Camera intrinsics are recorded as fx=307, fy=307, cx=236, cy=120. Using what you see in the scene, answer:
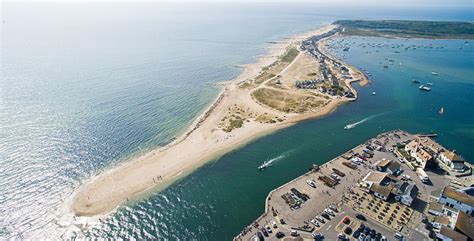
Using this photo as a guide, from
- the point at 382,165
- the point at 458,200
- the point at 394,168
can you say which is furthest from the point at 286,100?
the point at 458,200

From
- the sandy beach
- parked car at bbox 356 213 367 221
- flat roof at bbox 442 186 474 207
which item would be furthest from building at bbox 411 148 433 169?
the sandy beach

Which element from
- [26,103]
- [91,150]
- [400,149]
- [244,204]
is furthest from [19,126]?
[400,149]

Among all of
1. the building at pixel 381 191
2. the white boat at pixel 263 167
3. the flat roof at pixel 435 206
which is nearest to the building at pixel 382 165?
the building at pixel 381 191

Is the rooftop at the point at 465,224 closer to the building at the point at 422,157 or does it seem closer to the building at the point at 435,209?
the building at the point at 435,209

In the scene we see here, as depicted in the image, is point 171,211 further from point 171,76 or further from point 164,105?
point 171,76

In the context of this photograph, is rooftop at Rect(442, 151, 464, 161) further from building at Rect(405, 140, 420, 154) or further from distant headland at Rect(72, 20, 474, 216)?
distant headland at Rect(72, 20, 474, 216)

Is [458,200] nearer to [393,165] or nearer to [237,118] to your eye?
[393,165]
